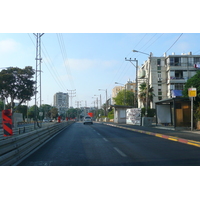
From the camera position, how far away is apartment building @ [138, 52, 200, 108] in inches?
2522

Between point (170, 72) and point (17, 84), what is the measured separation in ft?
136

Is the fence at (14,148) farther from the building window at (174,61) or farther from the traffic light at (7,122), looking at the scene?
the building window at (174,61)

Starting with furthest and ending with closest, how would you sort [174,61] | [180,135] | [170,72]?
[174,61] → [170,72] → [180,135]

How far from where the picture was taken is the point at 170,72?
64625mm

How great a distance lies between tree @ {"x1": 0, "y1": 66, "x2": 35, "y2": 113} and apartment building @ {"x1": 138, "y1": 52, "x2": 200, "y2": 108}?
3513cm

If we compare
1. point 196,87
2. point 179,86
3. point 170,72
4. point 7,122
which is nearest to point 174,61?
point 170,72

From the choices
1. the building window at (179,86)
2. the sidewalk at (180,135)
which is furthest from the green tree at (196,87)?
the building window at (179,86)

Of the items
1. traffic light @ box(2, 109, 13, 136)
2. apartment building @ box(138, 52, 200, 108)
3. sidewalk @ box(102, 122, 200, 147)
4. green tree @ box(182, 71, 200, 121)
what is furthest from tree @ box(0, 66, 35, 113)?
apartment building @ box(138, 52, 200, 108)

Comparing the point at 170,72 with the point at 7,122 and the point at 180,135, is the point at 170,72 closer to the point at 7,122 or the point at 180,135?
the point at 180,135

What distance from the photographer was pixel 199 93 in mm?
24469

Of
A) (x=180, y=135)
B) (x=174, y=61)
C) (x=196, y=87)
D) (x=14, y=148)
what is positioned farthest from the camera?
(x=174, y=61)
